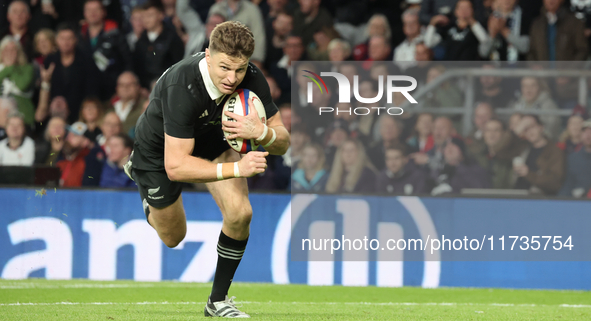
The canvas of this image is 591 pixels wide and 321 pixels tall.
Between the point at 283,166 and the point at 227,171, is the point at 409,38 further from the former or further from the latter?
the point at 227,171

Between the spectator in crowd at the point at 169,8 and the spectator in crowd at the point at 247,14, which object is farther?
the spectator in crowd at the point at 169,8

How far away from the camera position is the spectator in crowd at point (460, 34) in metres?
9.99

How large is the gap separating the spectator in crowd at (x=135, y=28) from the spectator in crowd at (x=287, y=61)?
184 centimetres

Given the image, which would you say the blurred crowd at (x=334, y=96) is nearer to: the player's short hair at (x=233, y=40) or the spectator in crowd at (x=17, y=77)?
the spectator in crowd at (x=17, y=77)

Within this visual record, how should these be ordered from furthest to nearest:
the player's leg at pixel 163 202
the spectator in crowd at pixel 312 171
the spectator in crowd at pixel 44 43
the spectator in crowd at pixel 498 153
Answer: the spectator in crowd at pixel 44 43 → the spectator in crowd at pixel 312 171 → the spectator in crowd at pixel 498 153 → the player's leg at pixel 163 202

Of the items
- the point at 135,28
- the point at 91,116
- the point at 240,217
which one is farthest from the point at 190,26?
the point at 240,217

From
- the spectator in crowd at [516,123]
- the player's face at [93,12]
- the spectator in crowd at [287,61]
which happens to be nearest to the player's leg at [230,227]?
the spectator in crowd at [516,123]

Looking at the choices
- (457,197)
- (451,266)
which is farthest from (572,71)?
(451,266)

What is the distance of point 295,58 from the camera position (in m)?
10.4

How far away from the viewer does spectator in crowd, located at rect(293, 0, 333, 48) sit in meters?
10.6

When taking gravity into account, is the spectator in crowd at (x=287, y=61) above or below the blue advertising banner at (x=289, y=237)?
above

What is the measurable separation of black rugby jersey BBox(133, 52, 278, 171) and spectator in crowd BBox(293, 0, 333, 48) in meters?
4.90

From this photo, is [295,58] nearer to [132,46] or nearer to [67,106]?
[132,46]

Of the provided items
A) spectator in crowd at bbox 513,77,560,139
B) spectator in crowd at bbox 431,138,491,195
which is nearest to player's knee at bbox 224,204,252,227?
spectator in crowd at bbox 431,138,491,195
